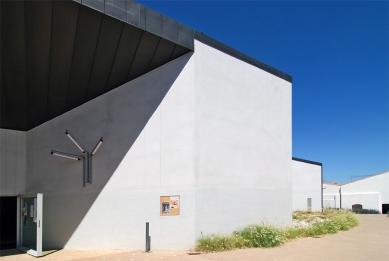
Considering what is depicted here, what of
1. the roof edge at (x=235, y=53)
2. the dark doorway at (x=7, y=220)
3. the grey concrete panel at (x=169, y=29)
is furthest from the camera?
the dark doorway at (x=7, y=220)

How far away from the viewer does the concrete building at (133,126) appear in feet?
30.4

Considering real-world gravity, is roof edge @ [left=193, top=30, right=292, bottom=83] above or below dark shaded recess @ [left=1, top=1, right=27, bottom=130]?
above

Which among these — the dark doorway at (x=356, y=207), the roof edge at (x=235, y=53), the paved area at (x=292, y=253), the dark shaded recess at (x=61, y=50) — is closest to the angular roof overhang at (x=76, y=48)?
the dark shaded recess at (x=61, y=50)

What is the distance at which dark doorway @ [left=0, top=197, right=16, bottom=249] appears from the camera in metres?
15.3

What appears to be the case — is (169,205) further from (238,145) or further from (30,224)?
(30,224)

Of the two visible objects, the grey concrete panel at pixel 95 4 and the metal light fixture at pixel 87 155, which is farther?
the metal light fixture at pixel 87 155

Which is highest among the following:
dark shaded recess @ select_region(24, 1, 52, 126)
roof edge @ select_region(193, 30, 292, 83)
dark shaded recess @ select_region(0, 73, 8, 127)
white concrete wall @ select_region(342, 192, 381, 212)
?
roof edge @ select_region(193, 30, 292, 83)

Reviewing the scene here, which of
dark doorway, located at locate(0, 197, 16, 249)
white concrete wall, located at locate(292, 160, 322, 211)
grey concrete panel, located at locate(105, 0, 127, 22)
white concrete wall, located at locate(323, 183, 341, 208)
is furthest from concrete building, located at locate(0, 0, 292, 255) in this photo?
white concrete wall, located at locate(323, 183, 341, 208)

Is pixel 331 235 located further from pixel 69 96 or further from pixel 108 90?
pixel 69 96

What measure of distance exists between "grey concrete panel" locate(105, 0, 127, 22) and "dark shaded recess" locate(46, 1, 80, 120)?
2.64 ft

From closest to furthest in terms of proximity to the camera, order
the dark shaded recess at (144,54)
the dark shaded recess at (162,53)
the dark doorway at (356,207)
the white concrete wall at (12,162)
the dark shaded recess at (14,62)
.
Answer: the dark shaded recess at (14,62) → the dark shaded recess at (144,54) → the dark shaded recess at (162,53) → the white concrete wall at (12,162) → the dark doorway at (356,207)

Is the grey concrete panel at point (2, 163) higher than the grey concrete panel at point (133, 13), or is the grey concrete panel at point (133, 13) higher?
the grey concrete panel at point (133, 13)

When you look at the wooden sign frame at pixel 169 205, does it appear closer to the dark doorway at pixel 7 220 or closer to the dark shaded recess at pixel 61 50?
the dark shaded recess at pixel 61 50

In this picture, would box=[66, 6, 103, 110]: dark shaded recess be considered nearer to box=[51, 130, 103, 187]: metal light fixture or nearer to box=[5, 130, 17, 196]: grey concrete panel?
box=[51, 130, 103, 187]: metal light fixture
